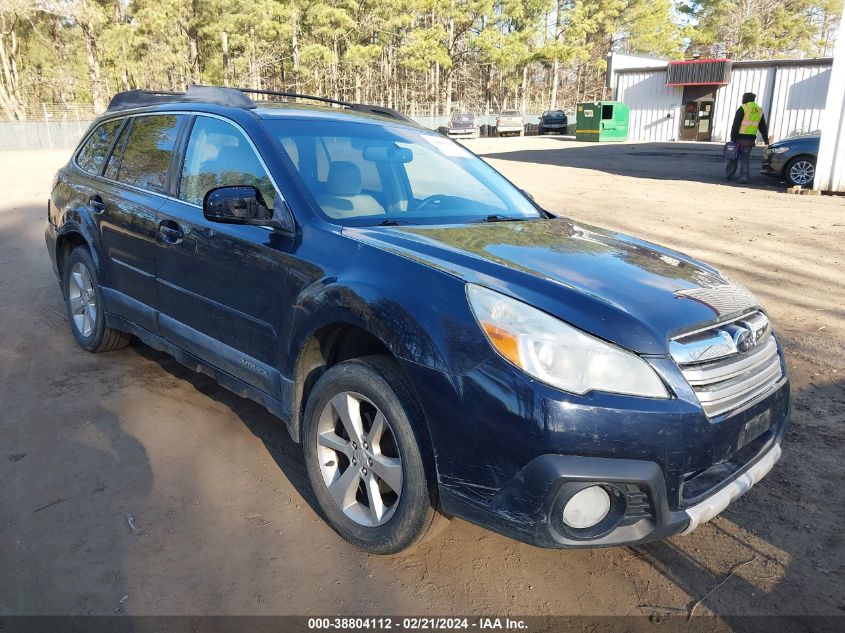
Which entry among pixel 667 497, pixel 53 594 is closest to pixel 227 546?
pixel 53 594

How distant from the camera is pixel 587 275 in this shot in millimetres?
2496

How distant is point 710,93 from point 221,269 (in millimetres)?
39128

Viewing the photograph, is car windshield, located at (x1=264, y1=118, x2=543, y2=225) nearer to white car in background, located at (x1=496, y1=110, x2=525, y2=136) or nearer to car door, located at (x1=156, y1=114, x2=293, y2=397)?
car door, located at (x1=156, y1=114, x2=293, y2=397)

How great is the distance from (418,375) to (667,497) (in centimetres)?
92

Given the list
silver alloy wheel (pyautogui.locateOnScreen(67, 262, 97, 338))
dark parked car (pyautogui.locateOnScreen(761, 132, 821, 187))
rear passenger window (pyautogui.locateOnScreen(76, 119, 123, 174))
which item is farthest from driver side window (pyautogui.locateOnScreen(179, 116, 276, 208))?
dark parked car (pyautogui.locateOnScreen(761, 132, 821, 187))

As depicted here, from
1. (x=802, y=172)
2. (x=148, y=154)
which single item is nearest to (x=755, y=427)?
(x=148, y=154)

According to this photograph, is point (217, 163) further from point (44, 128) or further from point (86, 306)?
point (44, 128)

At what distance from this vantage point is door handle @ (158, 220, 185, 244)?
3439 mm

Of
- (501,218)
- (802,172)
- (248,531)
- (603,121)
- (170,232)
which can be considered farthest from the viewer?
(603,121)

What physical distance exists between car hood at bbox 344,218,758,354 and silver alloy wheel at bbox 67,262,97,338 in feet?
9.07

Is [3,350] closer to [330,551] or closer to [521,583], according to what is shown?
[330,551]

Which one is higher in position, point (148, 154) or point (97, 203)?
point (148, 154)

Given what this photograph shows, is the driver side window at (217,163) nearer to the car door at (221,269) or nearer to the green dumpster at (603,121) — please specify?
the car door at (221,269)

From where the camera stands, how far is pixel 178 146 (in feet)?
12.1
